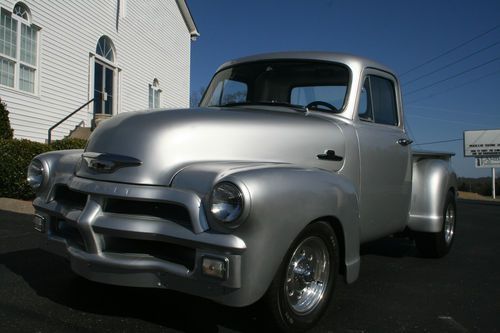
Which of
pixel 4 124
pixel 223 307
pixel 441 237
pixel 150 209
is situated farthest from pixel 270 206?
pixel 4 124

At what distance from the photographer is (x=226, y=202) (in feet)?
8.42

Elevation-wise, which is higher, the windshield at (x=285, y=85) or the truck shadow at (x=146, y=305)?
the windshield at (x=285, y=85)

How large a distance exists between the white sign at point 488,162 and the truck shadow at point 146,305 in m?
45.8

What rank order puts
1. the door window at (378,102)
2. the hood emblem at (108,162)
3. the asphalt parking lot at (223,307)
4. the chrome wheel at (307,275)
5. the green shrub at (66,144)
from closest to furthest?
the hood emblem at (108,162) → the chrome wheel at (307,275) → the asphalt parking lot at (223,307) → the door window at (378,102) → the green shrub at (66,144)

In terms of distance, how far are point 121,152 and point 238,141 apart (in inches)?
29.5

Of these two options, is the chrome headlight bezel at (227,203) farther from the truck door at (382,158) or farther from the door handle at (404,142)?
the door handle at (404,142)

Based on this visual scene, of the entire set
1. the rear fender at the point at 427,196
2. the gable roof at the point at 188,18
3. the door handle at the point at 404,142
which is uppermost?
the gable roof at the point at 188,18

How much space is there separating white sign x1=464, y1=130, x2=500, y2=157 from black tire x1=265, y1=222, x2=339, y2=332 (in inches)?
1828

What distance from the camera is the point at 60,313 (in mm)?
3252

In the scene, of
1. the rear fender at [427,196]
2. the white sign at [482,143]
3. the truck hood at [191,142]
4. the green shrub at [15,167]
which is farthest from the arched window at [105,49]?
the white sign at [482,143]

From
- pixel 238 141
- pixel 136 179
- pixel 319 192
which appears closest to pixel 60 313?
pixel 136 179

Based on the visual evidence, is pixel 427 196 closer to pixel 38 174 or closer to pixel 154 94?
pixel 38 174

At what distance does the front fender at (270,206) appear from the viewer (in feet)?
8.34

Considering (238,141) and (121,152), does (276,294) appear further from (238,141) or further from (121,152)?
(121,152)
